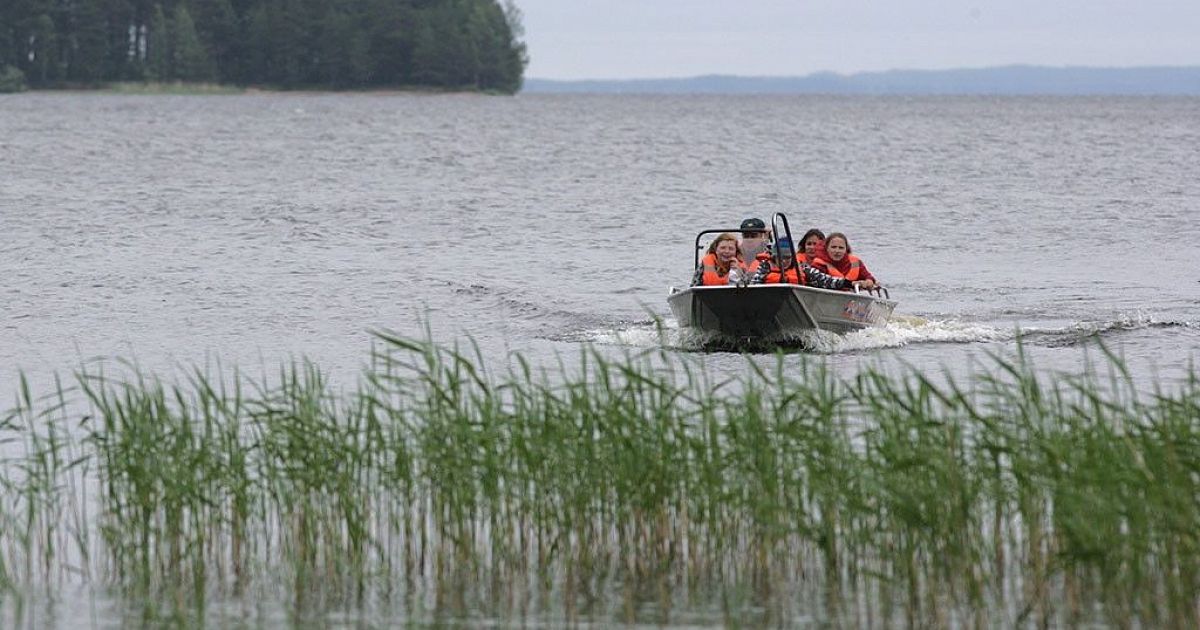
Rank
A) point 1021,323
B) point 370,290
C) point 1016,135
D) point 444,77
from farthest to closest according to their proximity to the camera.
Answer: point 444,77
point 1016,135
point 370,290
point 1021,323

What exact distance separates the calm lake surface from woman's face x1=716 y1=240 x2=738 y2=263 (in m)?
0.95

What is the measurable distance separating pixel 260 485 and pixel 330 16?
157m

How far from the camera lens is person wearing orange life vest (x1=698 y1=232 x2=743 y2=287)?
1897cm

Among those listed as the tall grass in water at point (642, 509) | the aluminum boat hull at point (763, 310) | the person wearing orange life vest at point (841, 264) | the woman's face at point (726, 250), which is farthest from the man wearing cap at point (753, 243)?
the tall grass in water at point (642, 509)

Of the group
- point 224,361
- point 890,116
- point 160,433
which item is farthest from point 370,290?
point 890,116

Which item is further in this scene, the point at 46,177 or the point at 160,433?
the point at 46,177

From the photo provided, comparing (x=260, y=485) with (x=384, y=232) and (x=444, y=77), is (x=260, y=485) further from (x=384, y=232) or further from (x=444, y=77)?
(x=444, y=77)

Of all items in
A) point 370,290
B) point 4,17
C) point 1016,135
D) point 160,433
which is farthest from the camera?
A: point 4,17

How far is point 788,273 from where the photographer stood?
1892cm

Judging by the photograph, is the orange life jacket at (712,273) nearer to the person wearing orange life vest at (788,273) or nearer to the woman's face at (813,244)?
the person wearing orange life vest at (788,273)

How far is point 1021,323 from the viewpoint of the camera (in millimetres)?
22906

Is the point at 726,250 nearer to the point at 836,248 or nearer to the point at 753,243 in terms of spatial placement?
the point at 753,243

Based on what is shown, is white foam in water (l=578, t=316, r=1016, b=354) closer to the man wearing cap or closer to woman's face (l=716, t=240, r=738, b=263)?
woman's face (l=716, t=240, r=738, b=263)

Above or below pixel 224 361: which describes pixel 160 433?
above
